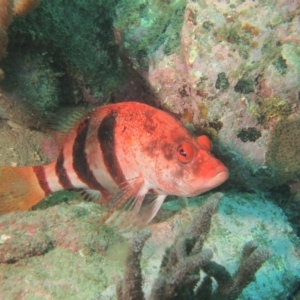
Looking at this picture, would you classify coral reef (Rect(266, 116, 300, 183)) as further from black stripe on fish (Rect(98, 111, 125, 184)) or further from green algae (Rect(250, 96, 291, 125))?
black stripe on fish (Rect(98, 111, 125, 184))

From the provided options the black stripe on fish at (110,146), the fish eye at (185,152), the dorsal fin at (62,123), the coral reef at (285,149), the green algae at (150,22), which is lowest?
the coral reef at (285,149)

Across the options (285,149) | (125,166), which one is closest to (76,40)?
(125,166)

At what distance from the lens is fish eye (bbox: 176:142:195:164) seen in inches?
113

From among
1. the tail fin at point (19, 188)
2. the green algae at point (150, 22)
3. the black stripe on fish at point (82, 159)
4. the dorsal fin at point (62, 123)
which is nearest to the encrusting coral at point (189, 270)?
the black stripe on fish at point (82, 159)

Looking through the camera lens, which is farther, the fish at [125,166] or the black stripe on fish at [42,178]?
the black stripe on fish at [42,178]

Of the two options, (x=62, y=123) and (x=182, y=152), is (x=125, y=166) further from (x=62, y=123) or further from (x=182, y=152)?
(x=62, y=123)

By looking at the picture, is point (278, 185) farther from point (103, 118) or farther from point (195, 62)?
point (103, 118)

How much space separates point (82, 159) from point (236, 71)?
6.92 feet

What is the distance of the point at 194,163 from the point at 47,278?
5.32ft

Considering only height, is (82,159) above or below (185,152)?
above

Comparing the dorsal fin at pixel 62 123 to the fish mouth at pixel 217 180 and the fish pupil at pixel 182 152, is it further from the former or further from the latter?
the fish mouth at pixel 217 180

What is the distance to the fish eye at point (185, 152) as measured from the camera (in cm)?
288

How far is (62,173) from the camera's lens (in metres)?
3.57

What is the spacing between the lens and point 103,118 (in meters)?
3.33
